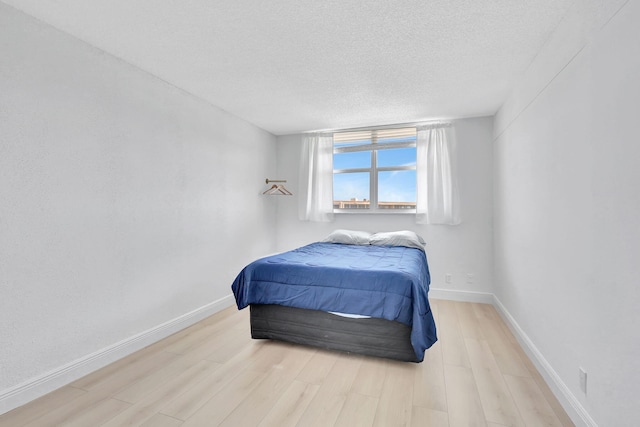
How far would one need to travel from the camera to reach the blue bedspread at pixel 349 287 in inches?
85.4

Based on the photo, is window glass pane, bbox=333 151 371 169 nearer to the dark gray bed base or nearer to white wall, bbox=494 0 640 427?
white wall, bbox=494 0 640 427

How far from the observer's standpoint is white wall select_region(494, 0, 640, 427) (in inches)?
47.4

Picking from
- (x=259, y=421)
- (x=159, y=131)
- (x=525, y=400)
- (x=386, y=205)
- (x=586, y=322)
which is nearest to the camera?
(x=586, y=322)

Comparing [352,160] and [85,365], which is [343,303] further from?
[352,160]

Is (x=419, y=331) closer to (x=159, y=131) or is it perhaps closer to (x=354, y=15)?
(x=354, y=15)

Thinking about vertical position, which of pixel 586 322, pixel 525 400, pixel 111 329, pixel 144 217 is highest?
pixel 144 217

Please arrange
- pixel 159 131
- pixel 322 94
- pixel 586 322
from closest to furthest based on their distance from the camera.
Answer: pixel 586 322
pixel 159 131
pixel 322 94

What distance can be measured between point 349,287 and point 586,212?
60.9 inches

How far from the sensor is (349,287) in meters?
2.33

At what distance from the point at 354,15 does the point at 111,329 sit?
290 cm

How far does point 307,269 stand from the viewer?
8.18 ft

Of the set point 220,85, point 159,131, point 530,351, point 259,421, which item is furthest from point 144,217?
point 530,351

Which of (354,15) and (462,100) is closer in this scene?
(354,15)

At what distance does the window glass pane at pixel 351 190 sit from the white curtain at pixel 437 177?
2.62ft
